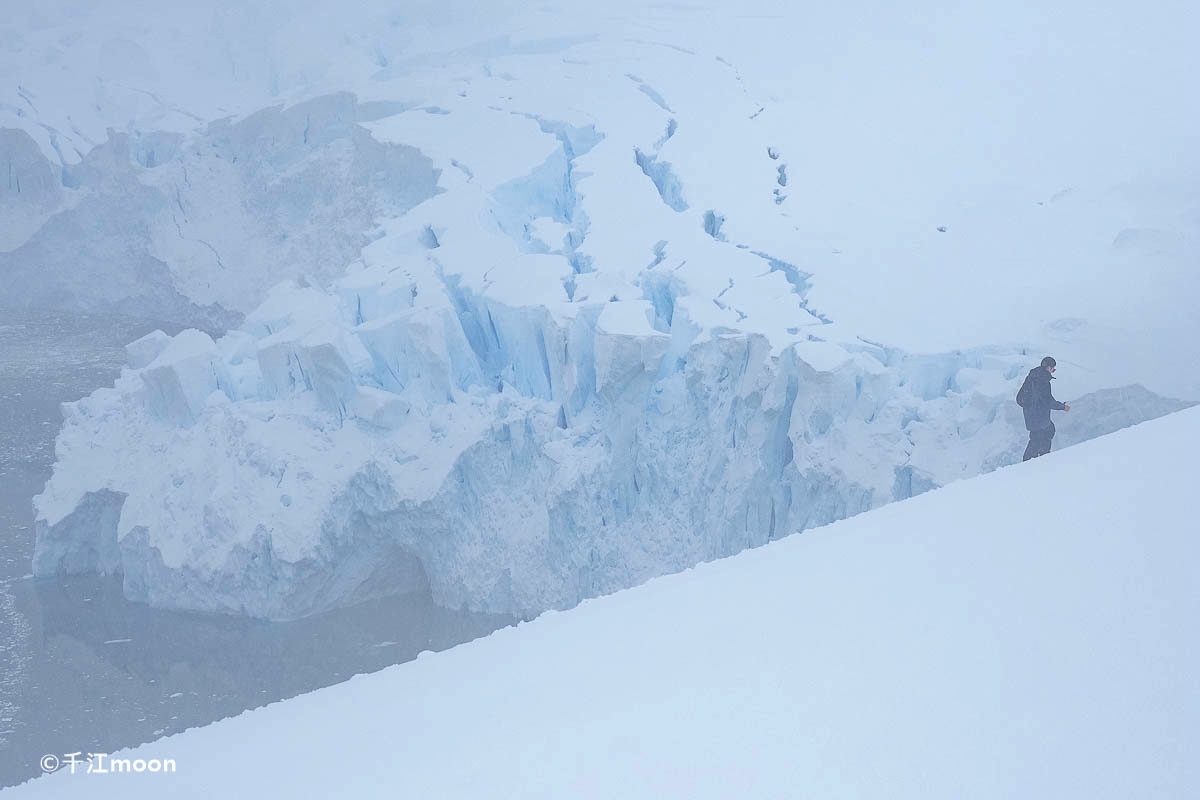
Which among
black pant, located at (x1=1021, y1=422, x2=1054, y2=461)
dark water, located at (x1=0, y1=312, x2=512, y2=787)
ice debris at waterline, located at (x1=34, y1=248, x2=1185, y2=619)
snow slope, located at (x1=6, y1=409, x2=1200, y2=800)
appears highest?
snow slope, located at (x1=6, y1=409, x2=1200, y2=800)

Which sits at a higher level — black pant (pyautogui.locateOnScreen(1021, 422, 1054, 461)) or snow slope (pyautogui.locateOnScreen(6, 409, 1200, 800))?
snow slope (pyautogui.locateOnScreen(6, 409, 1200, 800))

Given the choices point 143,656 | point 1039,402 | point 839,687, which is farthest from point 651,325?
point 839,687

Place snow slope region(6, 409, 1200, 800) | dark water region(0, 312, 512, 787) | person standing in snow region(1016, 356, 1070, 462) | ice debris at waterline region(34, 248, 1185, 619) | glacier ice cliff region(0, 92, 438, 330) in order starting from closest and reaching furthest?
snow slope region(6, 409, 1200, 800)
person standing in snow region(1016, 356, 1070, 462)
dark water region(0, 312, 512, 787)
ice debris at waterline region(34, 248, 1185, 619)
glacier ice cliff region(0, 92, 438, 330)

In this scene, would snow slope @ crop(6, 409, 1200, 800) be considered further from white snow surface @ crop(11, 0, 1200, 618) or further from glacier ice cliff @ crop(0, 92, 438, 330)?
glacier ice cliff @ crop(0, 92, 438, 330)

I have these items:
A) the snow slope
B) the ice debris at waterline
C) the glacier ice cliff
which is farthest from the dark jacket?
the glacier ice cliff

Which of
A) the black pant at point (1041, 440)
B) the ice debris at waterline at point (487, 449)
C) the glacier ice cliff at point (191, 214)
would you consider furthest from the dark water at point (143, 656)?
the glacier ice cliff at point (191, 214)

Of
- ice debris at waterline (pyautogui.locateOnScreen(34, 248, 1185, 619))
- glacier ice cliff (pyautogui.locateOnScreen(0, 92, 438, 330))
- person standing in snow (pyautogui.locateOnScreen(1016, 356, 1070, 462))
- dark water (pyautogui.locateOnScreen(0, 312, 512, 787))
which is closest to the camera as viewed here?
person standing in snow (pyautogui.locateOnScreen(1016, 356, 1070, 462))

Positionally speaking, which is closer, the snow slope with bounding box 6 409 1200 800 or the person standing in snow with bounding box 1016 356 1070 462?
the snow slope with bounding box 6 409 1200 800
